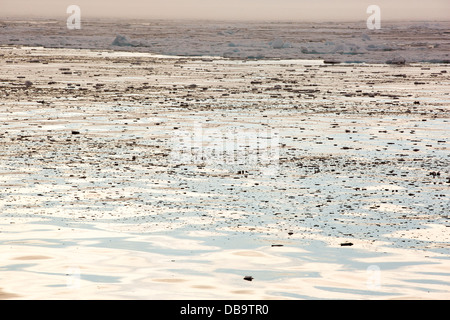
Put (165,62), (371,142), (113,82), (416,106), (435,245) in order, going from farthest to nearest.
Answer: (165,62), (113,82), (416,106), (371,142), (435,245)

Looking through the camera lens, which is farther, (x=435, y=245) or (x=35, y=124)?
(x=35, y=124)

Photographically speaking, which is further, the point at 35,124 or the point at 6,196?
the point at 35,124

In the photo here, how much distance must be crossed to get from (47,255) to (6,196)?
2822mm

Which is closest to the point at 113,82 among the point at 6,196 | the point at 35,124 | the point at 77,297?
the point at 35,124

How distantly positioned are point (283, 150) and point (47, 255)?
725 centimetres

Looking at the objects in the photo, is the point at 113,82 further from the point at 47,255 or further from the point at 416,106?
the point at 47,255

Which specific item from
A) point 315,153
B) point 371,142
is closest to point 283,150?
point 315,153

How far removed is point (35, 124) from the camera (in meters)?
18.0

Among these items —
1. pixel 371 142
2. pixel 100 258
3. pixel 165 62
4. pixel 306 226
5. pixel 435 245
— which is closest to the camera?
pixel 100 258

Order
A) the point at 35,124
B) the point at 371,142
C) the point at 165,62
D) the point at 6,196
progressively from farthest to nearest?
1. the point at 165,62
2. the point at 35,124
3. the point at 371,142
4. the point at 6,196

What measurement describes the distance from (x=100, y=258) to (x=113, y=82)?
2114cm
